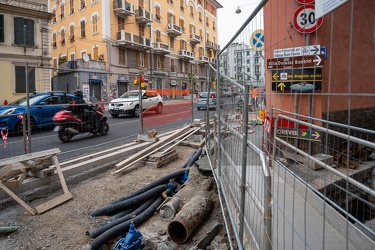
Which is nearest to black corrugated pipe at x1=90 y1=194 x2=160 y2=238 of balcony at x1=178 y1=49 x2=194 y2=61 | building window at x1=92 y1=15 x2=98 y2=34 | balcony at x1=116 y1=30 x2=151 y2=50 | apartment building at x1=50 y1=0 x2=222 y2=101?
apartment building at x1=50 y1=0 x2=222 y2=101

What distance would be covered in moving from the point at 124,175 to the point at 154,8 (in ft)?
115

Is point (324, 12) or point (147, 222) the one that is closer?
point (324, 12)

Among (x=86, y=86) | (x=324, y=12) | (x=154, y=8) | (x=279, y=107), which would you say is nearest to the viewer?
(x=324, y=12)

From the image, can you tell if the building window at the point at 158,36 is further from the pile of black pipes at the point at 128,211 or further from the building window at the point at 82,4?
A: the pile of black pipes at the point at 128,211

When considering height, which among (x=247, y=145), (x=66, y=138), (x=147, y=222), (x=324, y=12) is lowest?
(x=147, y=222)

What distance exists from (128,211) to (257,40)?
296 cm

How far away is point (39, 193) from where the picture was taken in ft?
15.0

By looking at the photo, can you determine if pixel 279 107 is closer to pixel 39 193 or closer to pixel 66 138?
pixel 39 193

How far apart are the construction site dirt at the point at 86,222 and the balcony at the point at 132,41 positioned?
27.4 m

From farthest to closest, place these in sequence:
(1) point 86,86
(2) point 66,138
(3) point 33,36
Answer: (3) point 33,36 < (1) point 86,86 < (2) point 66,138

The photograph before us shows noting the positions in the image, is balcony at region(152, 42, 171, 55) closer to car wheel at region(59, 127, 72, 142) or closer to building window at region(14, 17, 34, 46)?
building window at region(14, 17, 34, 46)

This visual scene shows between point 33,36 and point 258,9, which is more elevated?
point 33,36

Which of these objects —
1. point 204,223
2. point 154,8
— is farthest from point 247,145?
point 154,8

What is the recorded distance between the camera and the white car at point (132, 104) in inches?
313
